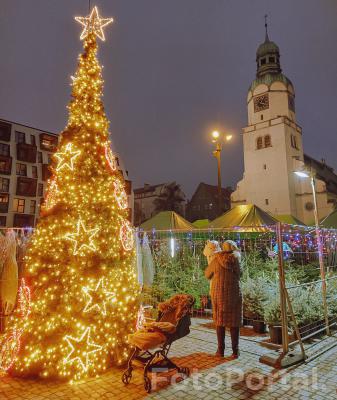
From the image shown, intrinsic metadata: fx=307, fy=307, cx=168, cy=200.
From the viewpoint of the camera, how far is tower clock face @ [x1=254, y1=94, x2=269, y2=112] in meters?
39.8

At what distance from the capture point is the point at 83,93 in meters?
5.82

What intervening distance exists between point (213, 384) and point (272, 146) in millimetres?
37427

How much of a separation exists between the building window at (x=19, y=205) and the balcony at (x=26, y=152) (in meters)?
5.28

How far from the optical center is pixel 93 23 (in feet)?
20.9

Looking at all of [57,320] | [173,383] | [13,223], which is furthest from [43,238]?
[13,223]

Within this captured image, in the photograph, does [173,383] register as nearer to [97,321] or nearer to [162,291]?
[97,321]

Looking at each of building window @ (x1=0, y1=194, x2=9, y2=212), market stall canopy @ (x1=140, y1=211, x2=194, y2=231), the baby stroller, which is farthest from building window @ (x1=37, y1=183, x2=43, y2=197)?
the baby stroller

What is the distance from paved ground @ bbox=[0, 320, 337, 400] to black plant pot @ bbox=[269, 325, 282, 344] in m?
0.91

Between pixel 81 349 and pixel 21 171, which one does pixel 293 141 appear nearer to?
pixel 21 171

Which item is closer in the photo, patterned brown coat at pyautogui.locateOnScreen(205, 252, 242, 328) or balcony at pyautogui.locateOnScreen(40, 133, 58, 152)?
patterned brown coat at pyautogui.locateOnScreen(205, 252, 242, 328)

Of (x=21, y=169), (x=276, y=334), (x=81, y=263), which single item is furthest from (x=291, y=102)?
(x=81, y=263)

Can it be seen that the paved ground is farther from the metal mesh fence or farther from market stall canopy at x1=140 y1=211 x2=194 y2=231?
market stall canopy at x1=140 y1=211 x2=194 y2=231

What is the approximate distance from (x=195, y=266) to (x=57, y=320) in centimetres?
541

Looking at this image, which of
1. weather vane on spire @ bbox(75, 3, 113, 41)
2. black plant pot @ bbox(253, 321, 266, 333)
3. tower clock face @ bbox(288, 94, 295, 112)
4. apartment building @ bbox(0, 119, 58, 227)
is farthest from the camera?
tower clock face @ bbox(288, 94, 295, 112)
